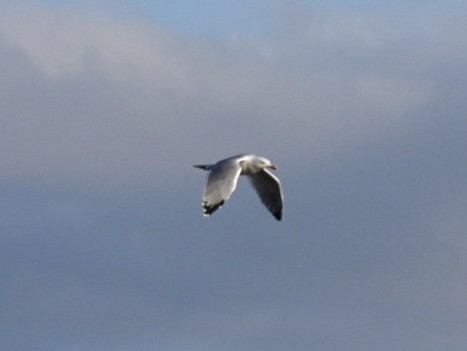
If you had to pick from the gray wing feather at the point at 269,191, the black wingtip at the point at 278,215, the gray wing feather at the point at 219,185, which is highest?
the gray wing feather at the point at 269,191

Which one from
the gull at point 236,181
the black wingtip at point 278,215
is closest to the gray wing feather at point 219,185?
the gull at point 236,181

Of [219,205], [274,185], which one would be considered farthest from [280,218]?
[219,205]

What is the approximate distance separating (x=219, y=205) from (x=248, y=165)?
3605 millimetres

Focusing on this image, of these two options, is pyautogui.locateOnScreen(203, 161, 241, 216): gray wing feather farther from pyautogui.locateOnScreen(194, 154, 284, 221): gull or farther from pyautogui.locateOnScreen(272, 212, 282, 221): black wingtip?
pyautogui.locateOnScreen(272, 212, 282, 221): black wingtip

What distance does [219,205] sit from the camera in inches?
2125

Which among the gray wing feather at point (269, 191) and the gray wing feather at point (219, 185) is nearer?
the gray wing feather at point (219, 185)

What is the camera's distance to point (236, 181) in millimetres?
54906

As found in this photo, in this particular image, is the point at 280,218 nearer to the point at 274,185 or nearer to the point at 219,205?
the point at 274,185

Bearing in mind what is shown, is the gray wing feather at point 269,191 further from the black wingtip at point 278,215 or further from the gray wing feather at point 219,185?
the gray wing feather at point 219,185

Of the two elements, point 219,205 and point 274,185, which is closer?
point 219,205

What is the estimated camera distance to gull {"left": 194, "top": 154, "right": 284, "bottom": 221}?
178 feet

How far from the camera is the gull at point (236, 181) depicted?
54197 millimetres

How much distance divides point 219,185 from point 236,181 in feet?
1.55

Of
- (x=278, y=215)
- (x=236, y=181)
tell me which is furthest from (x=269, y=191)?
(x=236, y=181)
